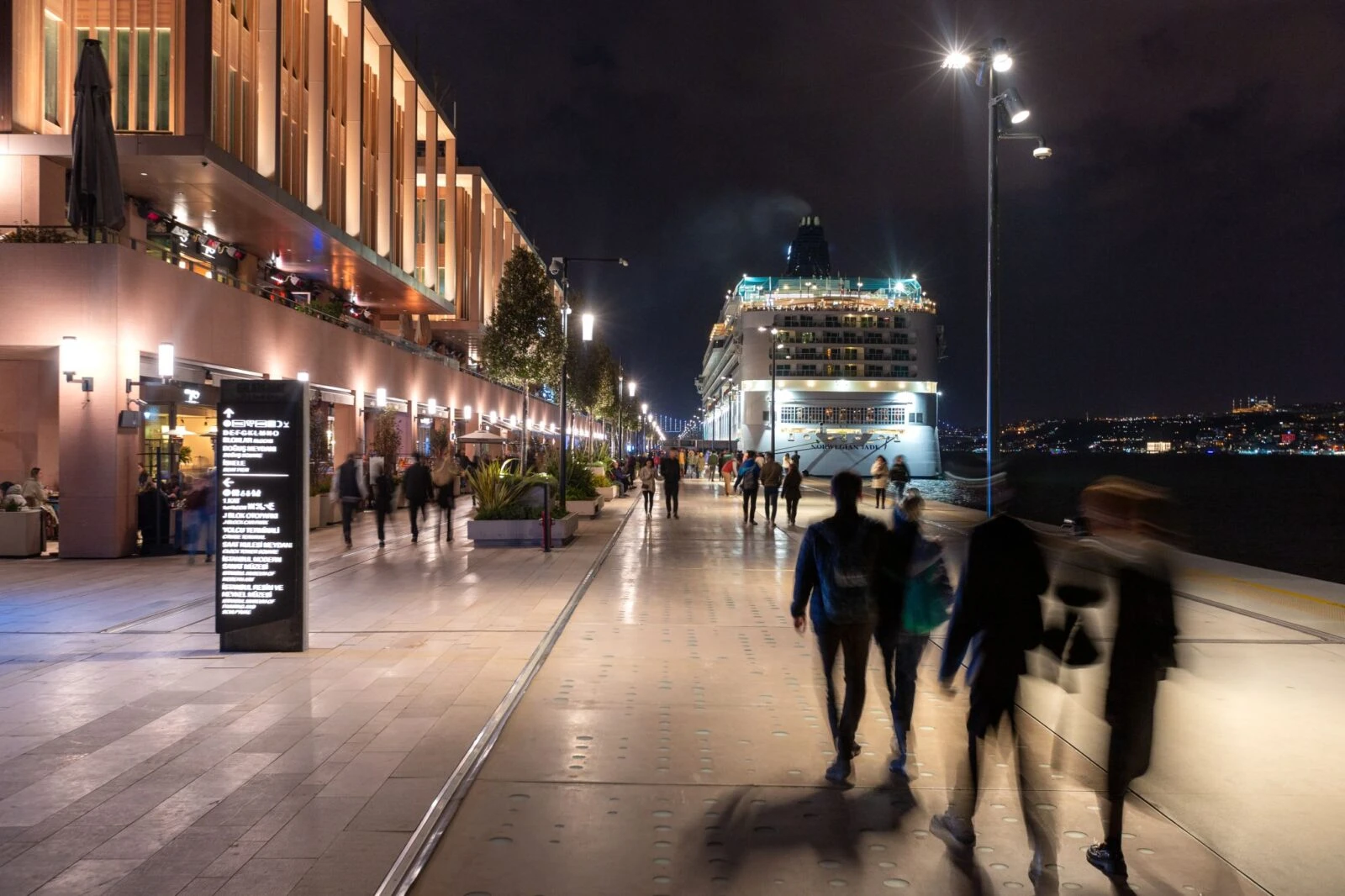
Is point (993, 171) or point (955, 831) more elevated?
point (993, 171)

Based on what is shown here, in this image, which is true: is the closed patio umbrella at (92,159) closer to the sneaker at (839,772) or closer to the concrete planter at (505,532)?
the concrete planter at (505,532)

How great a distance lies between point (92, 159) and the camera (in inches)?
653

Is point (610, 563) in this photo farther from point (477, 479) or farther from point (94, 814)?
point (94, 814)

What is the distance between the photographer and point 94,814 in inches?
193

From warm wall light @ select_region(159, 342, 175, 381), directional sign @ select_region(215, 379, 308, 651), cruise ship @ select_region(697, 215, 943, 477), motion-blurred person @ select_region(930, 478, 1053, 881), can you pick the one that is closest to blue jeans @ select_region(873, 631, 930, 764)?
motion-blurred person @ select_region(930, 478, 1053, 881)

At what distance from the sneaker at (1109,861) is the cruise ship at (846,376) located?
106 metres

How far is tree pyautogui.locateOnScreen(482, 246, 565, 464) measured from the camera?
113 feet

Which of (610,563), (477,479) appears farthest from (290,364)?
(610,563)

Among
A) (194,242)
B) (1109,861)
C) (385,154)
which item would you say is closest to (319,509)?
(194,242)

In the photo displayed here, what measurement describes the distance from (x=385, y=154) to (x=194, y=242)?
12020 millimetres

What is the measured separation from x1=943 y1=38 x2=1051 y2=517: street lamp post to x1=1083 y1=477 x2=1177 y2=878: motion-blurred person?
8382 mm

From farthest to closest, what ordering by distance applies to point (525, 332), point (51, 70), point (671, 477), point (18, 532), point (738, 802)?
point (525, 332)
point (671, 477)
point (51, 70)
point (18, 532)
point (738, 802)

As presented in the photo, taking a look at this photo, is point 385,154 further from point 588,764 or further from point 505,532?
point 588,764

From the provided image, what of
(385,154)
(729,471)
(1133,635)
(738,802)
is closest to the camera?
(1133,635)
